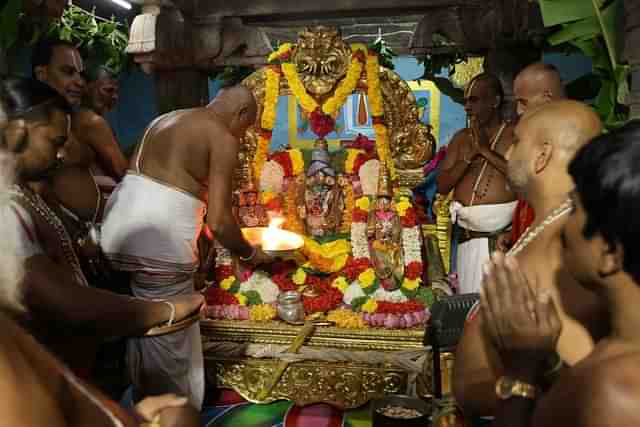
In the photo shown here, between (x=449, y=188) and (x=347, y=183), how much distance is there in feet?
2.99

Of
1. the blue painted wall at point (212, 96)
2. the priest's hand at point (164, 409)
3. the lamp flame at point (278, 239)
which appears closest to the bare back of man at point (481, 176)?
the lamp flame at point (278, 239)

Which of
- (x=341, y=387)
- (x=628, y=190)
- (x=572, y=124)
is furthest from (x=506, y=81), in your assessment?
(x=628, y=190)

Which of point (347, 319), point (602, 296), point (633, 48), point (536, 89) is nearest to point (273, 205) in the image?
point (347, 319)

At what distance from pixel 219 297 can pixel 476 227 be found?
1.94 m

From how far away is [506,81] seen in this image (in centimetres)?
425

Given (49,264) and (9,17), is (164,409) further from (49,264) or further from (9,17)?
(9,17)

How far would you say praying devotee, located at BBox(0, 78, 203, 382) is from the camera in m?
1.57

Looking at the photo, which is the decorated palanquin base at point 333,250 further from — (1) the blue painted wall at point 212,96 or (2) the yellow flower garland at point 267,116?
(1) the blue painted wall at point 212,96

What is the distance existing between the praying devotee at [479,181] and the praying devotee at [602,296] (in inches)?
97.4

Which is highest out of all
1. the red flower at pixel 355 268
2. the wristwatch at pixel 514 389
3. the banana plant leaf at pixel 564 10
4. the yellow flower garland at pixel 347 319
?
the banana plant leaf at pixel 564 10

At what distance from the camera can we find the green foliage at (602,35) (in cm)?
254

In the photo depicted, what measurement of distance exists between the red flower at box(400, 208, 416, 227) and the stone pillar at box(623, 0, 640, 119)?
194 centimetres

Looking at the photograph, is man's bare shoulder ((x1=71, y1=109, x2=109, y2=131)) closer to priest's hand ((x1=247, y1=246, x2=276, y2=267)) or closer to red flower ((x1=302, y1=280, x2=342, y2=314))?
priest's hand ((x1=247, y1=246, x2=276, y2=267))

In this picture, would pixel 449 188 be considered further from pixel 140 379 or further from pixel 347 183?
pixel 140 379
